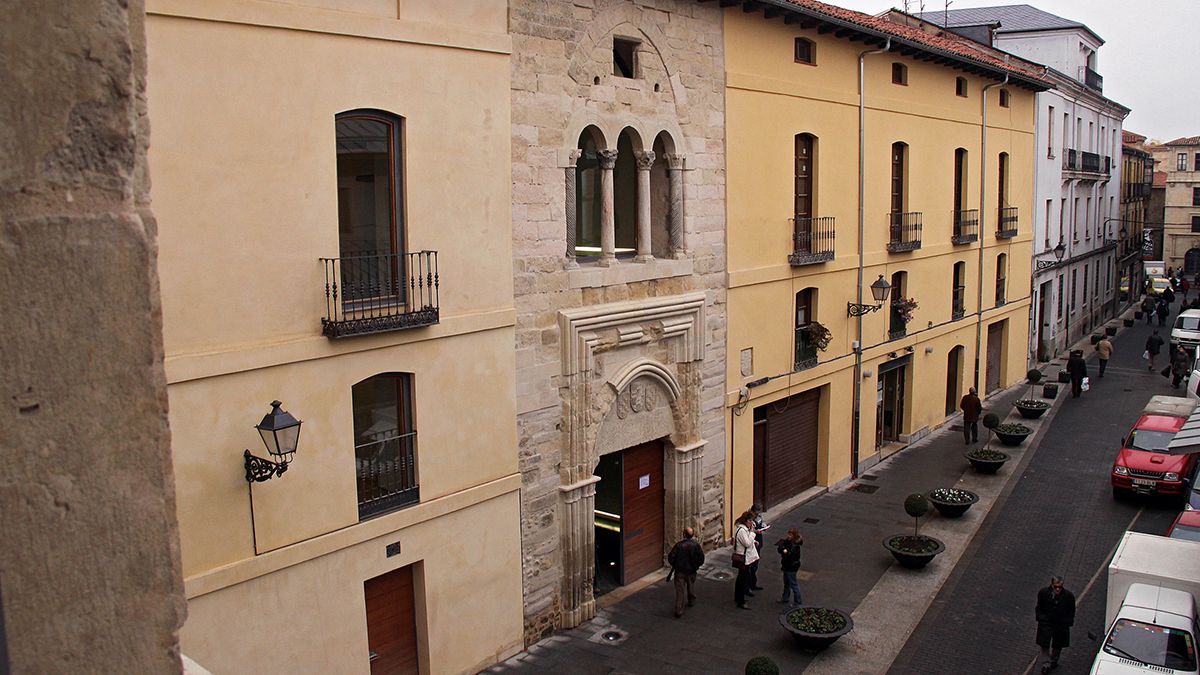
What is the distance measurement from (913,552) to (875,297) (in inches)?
289

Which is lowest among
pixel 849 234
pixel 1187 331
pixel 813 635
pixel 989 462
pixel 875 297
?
pixel 813 635

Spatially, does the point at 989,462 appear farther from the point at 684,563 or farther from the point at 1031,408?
the point at 684,563

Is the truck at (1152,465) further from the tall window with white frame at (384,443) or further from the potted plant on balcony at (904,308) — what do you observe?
the tall window with white frame at (384,443)

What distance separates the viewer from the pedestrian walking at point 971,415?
27.1 metres

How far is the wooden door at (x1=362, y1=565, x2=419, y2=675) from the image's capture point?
1282 cm

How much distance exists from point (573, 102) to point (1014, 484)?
50.6ft

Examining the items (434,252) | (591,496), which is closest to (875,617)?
(591,496)

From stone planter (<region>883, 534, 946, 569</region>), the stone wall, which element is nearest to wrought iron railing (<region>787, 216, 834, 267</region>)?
stone planter (<region>883, 534, 946, 569</region>)

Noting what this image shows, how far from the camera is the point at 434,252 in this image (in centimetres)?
1294

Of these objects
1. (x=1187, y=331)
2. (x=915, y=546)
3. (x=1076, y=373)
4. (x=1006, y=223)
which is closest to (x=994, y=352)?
(x=1076, y=373)

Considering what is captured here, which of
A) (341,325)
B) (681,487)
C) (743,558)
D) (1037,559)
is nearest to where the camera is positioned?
(341,325)

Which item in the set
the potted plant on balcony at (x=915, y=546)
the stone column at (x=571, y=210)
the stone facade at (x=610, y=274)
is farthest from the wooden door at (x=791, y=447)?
the stone column at (x=571, y=210)

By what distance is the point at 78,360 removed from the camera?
8.30 ft

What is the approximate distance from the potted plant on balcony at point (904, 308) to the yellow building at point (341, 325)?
14.9 metres
